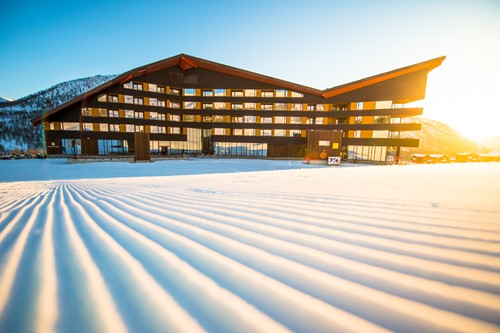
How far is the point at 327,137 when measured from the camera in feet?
70.1

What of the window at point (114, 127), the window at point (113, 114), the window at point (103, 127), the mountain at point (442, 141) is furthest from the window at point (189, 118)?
the mountain at point (442, 141)

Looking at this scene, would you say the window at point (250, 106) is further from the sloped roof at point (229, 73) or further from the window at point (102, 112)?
the window at point (102, 112)

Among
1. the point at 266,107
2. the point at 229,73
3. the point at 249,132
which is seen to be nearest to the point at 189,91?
the point at 229,73

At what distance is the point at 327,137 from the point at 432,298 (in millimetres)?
22048

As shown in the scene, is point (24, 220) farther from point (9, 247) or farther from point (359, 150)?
point (359, 150)

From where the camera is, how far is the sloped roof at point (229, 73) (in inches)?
998

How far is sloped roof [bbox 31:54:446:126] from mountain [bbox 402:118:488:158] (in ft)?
259

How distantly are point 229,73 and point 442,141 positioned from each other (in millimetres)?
132215

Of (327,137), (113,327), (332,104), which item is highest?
(332,104)

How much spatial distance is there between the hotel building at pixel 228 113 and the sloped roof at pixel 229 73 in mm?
149

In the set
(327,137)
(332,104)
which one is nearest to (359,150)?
(332,104)

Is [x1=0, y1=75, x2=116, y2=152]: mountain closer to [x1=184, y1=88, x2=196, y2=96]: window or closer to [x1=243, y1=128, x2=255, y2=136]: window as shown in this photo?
[x1=184, y1=88, x2=196, y2=96]: window

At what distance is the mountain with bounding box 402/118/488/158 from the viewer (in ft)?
307

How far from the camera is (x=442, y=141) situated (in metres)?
104
